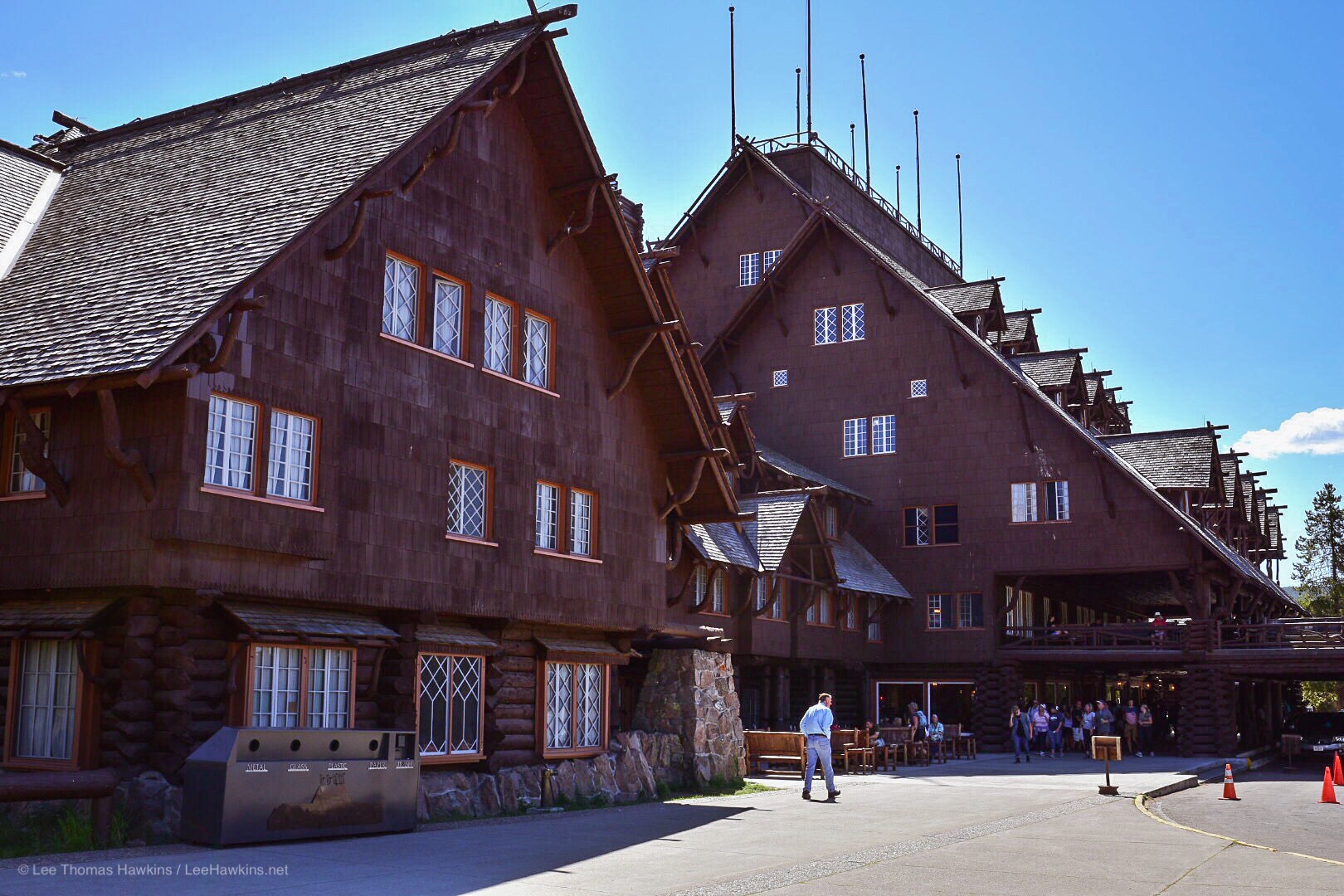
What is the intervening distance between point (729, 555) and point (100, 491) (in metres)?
19.4

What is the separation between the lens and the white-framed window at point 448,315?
66.0ft

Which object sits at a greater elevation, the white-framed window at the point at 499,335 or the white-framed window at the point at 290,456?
the white-framed window at the point at 499,335

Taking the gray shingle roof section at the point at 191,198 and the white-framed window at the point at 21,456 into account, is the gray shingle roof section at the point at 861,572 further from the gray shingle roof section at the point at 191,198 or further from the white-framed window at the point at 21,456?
the white-framed window at the point at 21,456

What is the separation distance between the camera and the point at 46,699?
1641cm

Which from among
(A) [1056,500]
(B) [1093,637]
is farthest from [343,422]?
(B) [1093,637]

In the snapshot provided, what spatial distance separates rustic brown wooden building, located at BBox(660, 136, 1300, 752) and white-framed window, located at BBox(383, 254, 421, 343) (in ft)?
71.0

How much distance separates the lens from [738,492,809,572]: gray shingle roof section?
35938mm

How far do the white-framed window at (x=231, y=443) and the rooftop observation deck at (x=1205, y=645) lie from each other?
31.0 metres

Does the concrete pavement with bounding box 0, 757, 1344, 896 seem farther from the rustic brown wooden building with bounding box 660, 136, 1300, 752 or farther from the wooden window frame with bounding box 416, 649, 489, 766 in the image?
the rustic brown wooden building with bounding box 660, 136, 1300, 752

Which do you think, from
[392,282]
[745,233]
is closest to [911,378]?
[745,233]

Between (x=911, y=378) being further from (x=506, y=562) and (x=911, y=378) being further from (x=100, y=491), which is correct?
(x=100, y=491)

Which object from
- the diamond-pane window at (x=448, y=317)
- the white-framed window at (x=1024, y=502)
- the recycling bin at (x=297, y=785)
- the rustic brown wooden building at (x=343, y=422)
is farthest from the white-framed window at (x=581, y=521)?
the white-framed window at (x=1024, y=502)

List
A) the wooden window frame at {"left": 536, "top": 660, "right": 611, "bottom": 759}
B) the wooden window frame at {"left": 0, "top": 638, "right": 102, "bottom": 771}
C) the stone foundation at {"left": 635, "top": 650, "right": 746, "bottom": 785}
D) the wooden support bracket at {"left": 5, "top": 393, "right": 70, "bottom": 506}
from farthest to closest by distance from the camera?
the stone foundation at {"left": 635, "top": 650, "right": 746, "bottom": 785}
the wooden window frame at {"left": 536, "top": 660, "right": 611, "bottom": 759}
the wooden window frame at {"left": 0, "top": 638, "right": 102, "bottom": 771}
the wooden support bracket at {"left": 5, "top": 393, "right": 70, "bottom": 506}

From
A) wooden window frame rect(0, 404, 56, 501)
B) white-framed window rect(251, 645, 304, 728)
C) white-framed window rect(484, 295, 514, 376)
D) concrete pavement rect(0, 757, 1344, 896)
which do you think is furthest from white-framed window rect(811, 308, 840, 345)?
wooden window frame rect(0, 404, 56, 501)
